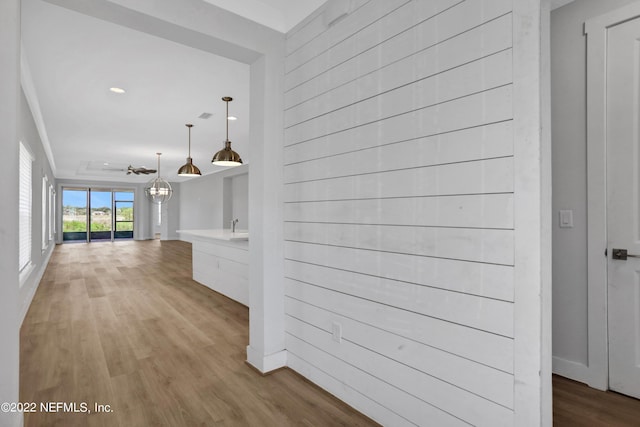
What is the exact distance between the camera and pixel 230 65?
133 inches

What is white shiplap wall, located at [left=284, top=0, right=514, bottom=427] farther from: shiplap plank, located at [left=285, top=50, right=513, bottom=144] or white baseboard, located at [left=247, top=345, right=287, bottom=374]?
white baseboard, located at [left=247, top=345, right=287, bottom=374]

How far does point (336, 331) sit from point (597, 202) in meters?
1.97

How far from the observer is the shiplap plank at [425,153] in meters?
1.38

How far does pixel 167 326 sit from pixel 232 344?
912 mm

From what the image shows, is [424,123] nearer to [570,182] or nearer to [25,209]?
[570,182]

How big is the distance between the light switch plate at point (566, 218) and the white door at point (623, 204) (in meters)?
0.22

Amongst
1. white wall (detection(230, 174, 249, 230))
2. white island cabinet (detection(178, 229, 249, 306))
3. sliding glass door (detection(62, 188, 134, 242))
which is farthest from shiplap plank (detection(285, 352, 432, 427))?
sliding glass door (detection(62, 188, 134, 242))

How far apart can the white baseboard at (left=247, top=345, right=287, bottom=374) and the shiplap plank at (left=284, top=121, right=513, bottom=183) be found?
52.9 inches

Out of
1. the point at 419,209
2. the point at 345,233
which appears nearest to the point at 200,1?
the point at 345,233

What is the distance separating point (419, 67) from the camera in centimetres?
166

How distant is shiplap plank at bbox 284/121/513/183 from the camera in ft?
4.51

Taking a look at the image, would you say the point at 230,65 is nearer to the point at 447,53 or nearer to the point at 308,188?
the point at 308,188

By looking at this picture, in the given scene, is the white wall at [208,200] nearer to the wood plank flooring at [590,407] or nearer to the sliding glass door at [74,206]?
the sliding glass door at [74,206]

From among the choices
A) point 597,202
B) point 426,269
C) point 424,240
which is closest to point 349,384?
point 426,269
